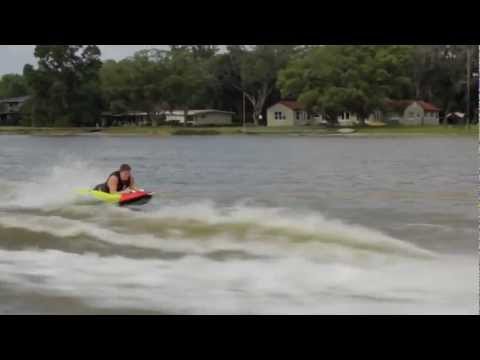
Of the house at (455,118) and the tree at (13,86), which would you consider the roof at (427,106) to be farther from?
the tree at (13,86)

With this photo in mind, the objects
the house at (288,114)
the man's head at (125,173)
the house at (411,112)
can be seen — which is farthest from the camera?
the house at (411,112)

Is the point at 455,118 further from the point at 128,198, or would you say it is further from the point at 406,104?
the point at 128,198

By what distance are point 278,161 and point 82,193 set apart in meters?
14.2

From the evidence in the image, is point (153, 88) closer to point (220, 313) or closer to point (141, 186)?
point (141, 186)

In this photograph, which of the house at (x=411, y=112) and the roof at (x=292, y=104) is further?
the house at (x=411, y=112)

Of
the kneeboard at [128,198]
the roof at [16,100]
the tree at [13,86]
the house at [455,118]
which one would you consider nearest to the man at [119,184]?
the kneeboard at [128,198]

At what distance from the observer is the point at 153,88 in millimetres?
39500

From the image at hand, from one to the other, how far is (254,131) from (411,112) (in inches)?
383

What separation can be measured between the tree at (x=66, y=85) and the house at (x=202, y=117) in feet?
17.0

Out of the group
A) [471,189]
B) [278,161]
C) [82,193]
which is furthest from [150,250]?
[278,161]

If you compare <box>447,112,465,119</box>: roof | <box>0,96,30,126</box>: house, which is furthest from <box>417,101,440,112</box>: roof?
<box>0,96,30,126</box>: house

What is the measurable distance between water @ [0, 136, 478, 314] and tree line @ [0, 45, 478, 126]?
10.9m

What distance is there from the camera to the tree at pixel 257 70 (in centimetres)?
3831
